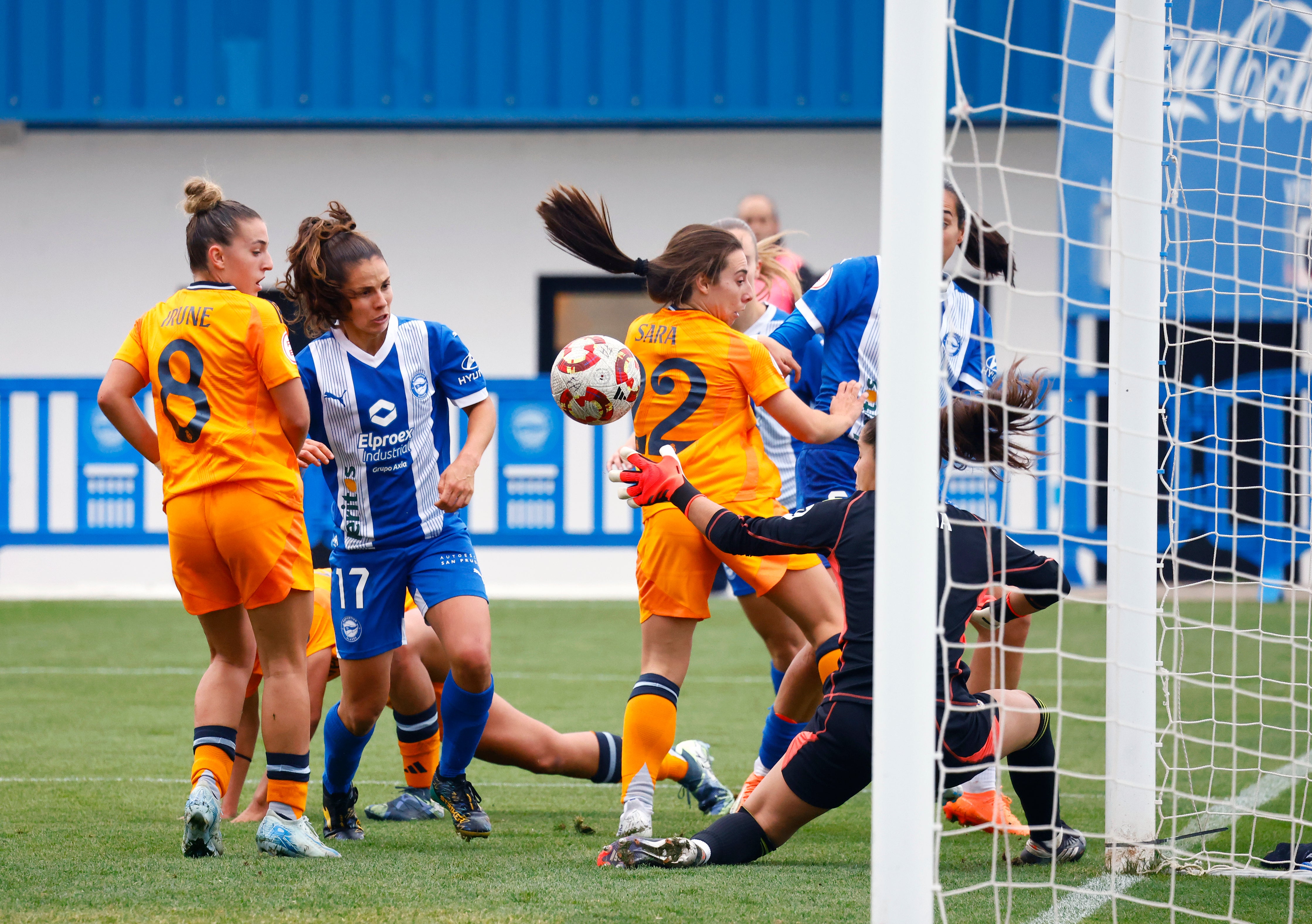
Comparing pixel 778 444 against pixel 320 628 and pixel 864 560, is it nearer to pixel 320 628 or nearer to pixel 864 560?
pixel 320 628

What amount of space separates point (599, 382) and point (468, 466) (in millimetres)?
404

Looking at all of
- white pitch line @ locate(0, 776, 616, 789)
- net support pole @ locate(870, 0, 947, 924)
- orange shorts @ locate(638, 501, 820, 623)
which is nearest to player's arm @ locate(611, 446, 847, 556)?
orange shorts @ locate(638, 501, 820, 623)

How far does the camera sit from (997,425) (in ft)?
10.8

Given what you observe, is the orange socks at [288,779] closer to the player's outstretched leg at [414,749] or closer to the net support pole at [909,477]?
the player's outstretched leg at [414,749]

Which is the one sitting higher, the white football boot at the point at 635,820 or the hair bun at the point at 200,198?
the hair bun at the point at 200,198

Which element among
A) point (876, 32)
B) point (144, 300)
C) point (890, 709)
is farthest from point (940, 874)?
point (144, 300)

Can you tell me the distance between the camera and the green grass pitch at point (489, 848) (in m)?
2.84

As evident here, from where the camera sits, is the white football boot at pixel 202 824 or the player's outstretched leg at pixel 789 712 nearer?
the white football boot at pixel 202 824

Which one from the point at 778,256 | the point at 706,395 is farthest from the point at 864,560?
the point at 778,256

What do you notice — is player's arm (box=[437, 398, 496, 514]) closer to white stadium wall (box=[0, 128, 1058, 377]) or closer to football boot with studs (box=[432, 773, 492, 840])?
football boot with studs (box=[432, 773, 492, 840])

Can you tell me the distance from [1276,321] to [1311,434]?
4.75 meters

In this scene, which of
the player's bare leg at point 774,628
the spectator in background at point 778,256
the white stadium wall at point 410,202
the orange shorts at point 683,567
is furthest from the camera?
the white stadium wall at point 410,202

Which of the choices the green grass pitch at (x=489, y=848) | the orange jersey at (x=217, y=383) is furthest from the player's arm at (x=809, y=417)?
the orange jersey at (x=217, y=383)

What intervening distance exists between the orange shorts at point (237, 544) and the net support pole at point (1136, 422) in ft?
6.55
